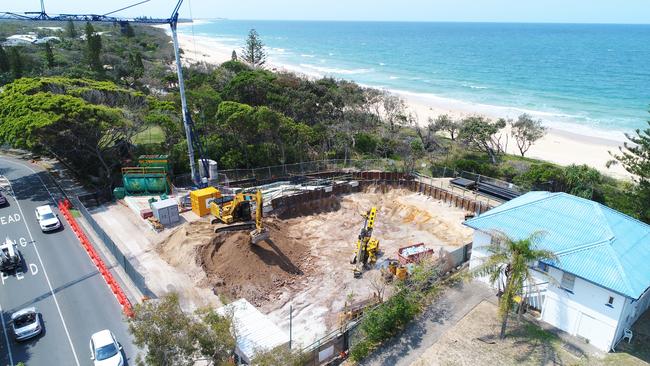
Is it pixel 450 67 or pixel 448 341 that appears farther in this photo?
pixel 450 67

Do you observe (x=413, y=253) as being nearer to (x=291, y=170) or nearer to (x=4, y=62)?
(x=291, y=170)

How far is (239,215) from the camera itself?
30.3m

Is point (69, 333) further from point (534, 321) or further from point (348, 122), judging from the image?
point (348, 122)

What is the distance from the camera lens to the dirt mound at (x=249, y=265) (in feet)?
86.7

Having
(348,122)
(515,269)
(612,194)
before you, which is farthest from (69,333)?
(612,194)

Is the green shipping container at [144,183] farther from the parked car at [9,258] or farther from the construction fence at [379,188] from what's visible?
the parked car at [9,258]

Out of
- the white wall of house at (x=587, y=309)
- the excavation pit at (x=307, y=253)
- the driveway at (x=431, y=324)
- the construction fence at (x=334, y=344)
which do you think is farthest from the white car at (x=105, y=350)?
the white wall of house at (x=587, y=309)

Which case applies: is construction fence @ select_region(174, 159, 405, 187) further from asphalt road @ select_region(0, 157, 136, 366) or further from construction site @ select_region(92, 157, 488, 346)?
→ asphalt road @ select_region(0, 157, 136, 366)

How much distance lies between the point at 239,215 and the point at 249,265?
399 centimetres

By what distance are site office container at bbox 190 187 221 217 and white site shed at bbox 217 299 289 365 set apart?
44.3 ft

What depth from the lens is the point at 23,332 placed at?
20766 millimetres

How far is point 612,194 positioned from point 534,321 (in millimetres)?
19328

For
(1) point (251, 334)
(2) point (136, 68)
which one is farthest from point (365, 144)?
(2) point (136, 68)

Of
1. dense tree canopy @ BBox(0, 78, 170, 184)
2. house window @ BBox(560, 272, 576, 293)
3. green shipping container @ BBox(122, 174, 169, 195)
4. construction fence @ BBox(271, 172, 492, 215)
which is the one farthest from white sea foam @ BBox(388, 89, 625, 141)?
dense tree canopy @ BBox(0, 78, 170, 184)
